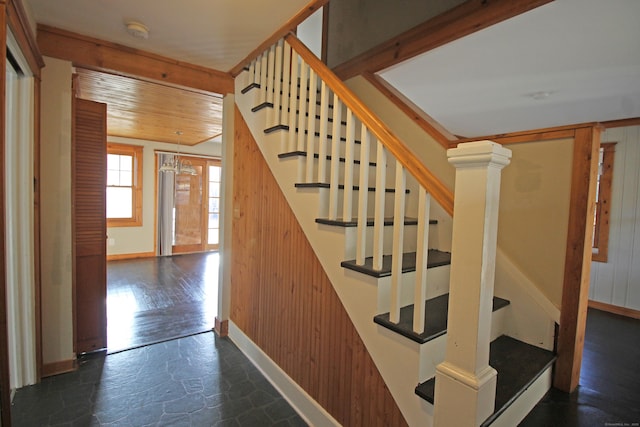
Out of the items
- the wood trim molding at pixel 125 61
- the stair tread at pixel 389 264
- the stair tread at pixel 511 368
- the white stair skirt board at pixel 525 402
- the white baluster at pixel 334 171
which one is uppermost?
the wood trim molding at pixel 125 61

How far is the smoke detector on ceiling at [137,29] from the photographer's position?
6.57 ft

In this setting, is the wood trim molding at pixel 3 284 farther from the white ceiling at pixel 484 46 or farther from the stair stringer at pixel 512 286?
the stair stringer at pixel 512 286

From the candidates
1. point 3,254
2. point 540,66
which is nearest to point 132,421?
point 3,254

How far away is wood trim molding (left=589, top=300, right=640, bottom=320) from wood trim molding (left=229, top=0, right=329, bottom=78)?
475 cm

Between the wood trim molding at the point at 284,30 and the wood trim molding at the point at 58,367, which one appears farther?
the wood trim molding at the point at 58,367

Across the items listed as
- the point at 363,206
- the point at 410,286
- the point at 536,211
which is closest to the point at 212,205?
the point at 363,206

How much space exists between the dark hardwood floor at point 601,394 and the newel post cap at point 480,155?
4.63 feet

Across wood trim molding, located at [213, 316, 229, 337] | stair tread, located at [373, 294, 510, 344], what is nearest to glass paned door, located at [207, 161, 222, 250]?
wood trim molding, located at [213, 316, 229, 337]

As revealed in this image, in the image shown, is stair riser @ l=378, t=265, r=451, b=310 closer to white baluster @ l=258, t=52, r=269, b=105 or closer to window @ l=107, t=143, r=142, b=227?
white baluster @ l=258, t=52, r=269, b=105

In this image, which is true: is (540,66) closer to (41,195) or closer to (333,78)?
(333,78)

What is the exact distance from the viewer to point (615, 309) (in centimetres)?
375

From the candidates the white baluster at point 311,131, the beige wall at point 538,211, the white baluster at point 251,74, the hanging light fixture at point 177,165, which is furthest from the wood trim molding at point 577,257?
the hanging light fixture at point 177,165

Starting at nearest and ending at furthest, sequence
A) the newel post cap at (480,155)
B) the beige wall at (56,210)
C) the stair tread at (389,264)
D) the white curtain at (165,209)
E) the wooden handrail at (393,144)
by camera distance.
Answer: the newel post cap at (480,155)
the wooden handrail at (393,144)
the stair tread at (389,264)
the beige wall at (56,210)
the white curtain at (165,209)

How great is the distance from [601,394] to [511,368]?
0.83 metres
